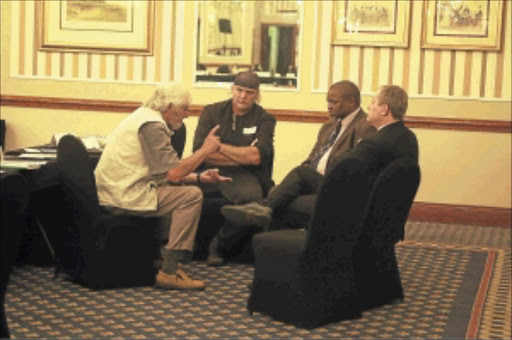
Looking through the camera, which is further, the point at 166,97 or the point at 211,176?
the point at 211,176

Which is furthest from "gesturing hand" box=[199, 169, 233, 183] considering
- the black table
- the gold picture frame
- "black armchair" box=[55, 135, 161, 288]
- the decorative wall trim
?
the gold picture frame

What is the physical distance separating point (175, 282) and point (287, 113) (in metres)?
3.42

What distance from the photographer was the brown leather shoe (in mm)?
5738

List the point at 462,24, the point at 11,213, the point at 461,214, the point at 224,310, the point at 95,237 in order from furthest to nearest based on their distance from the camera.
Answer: the point at 461,214, the point at 462,24, the point at 95,237, the point at 224,310, the point at 11,213

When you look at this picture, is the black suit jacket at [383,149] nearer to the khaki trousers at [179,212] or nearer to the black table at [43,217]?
the khaki trousers at [179,212]

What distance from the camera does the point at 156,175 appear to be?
573cm

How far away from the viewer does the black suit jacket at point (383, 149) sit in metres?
5.40

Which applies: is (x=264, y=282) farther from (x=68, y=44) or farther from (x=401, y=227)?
(x=68, y=44)

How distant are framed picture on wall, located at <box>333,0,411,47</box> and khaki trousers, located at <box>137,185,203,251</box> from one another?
3438 mm

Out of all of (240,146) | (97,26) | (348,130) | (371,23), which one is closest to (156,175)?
(240,146)

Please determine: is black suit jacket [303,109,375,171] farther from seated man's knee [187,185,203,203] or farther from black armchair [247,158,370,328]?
black armchair [247,158,370,328]

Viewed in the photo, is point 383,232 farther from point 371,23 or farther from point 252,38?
point 252,38

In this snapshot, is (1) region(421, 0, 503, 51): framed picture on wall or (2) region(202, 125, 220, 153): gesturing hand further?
(1) region(421, 0, 503, 51): framed picture on wall

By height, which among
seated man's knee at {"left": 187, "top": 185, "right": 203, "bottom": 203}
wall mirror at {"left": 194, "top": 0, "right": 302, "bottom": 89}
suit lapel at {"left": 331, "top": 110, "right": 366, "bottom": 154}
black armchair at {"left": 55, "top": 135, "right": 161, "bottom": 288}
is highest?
wall mirror at {"left": 194, "top": 0, "right": 302, "bottom": 89}
